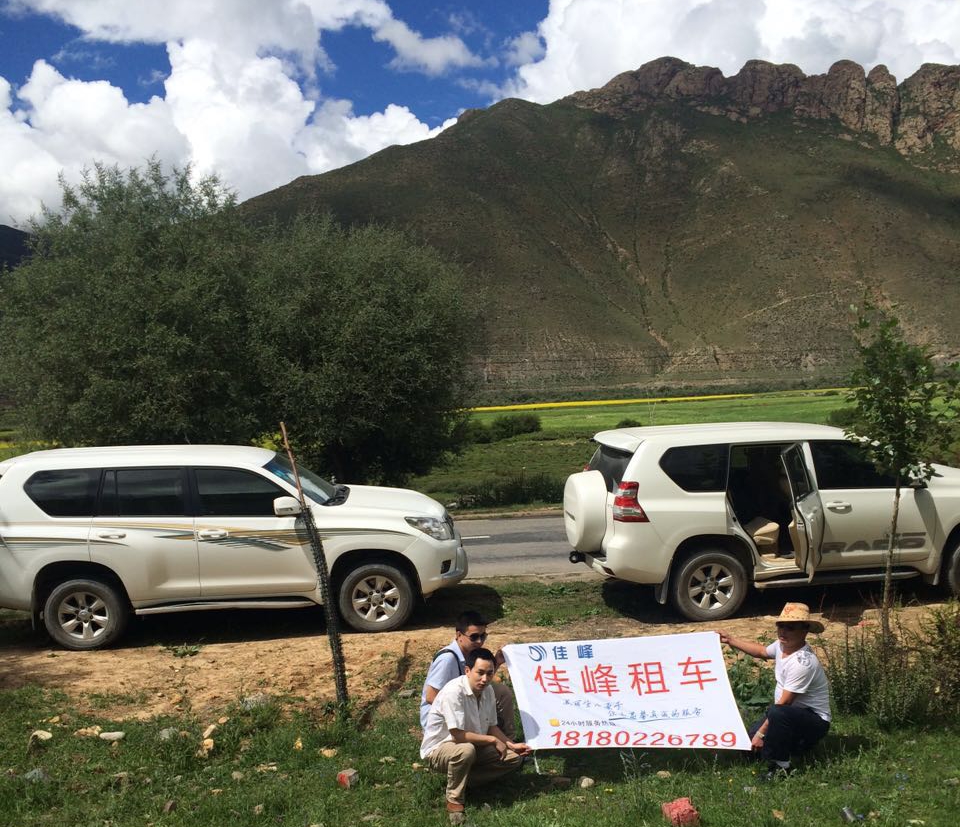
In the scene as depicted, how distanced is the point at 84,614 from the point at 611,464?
5.38 meters

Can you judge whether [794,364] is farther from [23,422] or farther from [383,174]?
[23,422]

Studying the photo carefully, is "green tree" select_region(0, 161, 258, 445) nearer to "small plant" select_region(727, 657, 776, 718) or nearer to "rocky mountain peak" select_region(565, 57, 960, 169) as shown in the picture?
"small plant" select_region(727, 657, 776, 718)

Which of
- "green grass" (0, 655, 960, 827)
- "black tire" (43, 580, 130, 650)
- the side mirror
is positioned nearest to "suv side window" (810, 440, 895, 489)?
"green grass" (0, 655, 960, 827)

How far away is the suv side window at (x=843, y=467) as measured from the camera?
8.27 meters

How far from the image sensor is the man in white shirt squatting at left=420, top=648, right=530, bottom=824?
15.5ft

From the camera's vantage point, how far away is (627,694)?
549cm

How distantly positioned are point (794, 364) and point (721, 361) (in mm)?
7633

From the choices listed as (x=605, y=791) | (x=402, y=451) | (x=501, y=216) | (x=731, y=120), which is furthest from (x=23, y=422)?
(x=731, y=120)

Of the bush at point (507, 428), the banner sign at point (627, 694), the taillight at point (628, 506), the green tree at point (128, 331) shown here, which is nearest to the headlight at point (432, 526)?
the taillight at point (628, 506)

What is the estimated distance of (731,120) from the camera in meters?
156

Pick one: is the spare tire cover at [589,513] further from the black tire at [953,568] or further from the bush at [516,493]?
the bush at [516,493]

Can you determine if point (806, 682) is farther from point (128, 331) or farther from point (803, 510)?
point (128, 331)

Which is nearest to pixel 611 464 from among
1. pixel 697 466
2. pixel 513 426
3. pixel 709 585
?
pixel 697 466

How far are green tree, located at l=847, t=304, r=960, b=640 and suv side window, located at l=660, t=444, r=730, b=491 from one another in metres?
1.85
